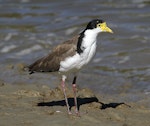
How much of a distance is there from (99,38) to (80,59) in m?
6.58

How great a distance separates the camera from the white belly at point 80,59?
27.0 ft

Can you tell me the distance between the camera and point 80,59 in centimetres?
825

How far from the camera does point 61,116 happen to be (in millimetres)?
8062

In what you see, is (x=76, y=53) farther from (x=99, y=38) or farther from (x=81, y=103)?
(x=99, y=38)

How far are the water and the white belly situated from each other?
89.2 inches

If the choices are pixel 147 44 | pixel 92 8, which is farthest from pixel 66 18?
pixel 147 44

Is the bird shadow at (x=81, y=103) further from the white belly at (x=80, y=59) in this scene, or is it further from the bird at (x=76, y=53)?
the white belly at (x=80, y=59)

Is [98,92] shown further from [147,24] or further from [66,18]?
[66,18]

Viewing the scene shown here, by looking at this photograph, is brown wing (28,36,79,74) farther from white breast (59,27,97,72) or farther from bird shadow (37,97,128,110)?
bird shadow (37,97,128,110)

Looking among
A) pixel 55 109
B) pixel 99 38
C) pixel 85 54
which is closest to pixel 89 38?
pixel 85 54

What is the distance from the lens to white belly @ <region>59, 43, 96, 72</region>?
8.22m

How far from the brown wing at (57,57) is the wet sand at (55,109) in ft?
2.04

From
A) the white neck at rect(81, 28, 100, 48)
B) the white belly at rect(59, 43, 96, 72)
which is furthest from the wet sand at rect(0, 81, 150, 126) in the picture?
the white neck at rect(81, 28, 100, 48)

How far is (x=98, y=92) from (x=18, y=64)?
7.57ft
